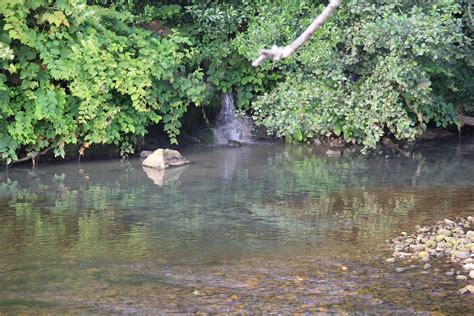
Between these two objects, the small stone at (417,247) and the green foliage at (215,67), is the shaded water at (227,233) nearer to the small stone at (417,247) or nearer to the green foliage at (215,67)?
the small stone at (417,247)

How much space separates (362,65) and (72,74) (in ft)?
18.1

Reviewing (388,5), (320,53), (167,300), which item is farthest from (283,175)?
(167,300)

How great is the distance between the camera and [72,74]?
1269 centimetres

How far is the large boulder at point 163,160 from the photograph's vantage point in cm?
1357

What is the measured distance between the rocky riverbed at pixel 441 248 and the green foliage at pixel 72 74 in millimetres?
6354

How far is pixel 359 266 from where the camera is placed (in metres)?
7.41

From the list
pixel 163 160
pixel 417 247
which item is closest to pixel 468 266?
pixel 417 247

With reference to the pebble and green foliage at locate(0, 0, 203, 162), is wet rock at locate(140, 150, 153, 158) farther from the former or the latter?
the pebble

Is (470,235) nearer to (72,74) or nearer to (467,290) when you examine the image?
(467,290)

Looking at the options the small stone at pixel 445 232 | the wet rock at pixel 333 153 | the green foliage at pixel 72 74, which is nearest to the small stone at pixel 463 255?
the small stone at pixel 445 232

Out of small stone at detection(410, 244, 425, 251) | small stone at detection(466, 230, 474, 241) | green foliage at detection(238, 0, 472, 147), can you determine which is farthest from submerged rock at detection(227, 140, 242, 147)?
small stone at detection(410, 244, 425, 251)

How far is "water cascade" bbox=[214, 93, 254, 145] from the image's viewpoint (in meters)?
16.8

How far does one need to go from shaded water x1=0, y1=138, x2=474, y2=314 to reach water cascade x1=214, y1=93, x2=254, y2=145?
2.37 metres

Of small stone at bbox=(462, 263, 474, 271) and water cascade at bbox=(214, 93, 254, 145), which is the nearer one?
small stone at bbox=(462, 263, 474, 271)
